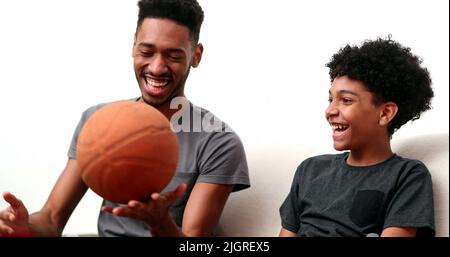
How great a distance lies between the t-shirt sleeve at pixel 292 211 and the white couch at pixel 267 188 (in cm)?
12

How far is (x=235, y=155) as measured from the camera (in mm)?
1652

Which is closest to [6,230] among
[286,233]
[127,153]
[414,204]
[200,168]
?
[127,153]

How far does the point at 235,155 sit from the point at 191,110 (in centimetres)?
21

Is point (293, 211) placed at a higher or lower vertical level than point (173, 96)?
lower

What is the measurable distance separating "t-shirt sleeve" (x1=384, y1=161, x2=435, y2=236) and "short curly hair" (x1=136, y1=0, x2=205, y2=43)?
2.55 ft

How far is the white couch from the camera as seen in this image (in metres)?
1.62

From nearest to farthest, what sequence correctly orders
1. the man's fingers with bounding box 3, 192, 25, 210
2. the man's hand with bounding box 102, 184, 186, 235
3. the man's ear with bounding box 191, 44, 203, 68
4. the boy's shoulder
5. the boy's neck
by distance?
1. the man's hand with bounding box 102, 184, 186, 235
2. the man's fingers with bounding box 3, 192, 25, 210
3. the boy's neck
4. the boy's shoulder
5. the man's ear with bounding box 191, 44, 203, 68

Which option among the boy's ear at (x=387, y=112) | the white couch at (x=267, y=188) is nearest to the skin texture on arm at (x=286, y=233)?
the white couch at (x=267, y=188)

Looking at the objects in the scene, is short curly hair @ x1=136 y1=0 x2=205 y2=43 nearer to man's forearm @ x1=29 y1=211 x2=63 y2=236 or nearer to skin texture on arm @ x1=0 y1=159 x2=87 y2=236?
skin texture on arm @ x1=0 y1=159 x2=87 y2=236

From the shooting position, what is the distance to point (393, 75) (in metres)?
1.58

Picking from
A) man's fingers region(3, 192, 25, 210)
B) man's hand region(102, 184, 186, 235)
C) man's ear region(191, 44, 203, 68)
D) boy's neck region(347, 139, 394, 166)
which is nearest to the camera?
man's hand region(102, 184, 186, 235)

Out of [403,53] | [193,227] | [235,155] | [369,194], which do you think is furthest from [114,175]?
[403,53]
